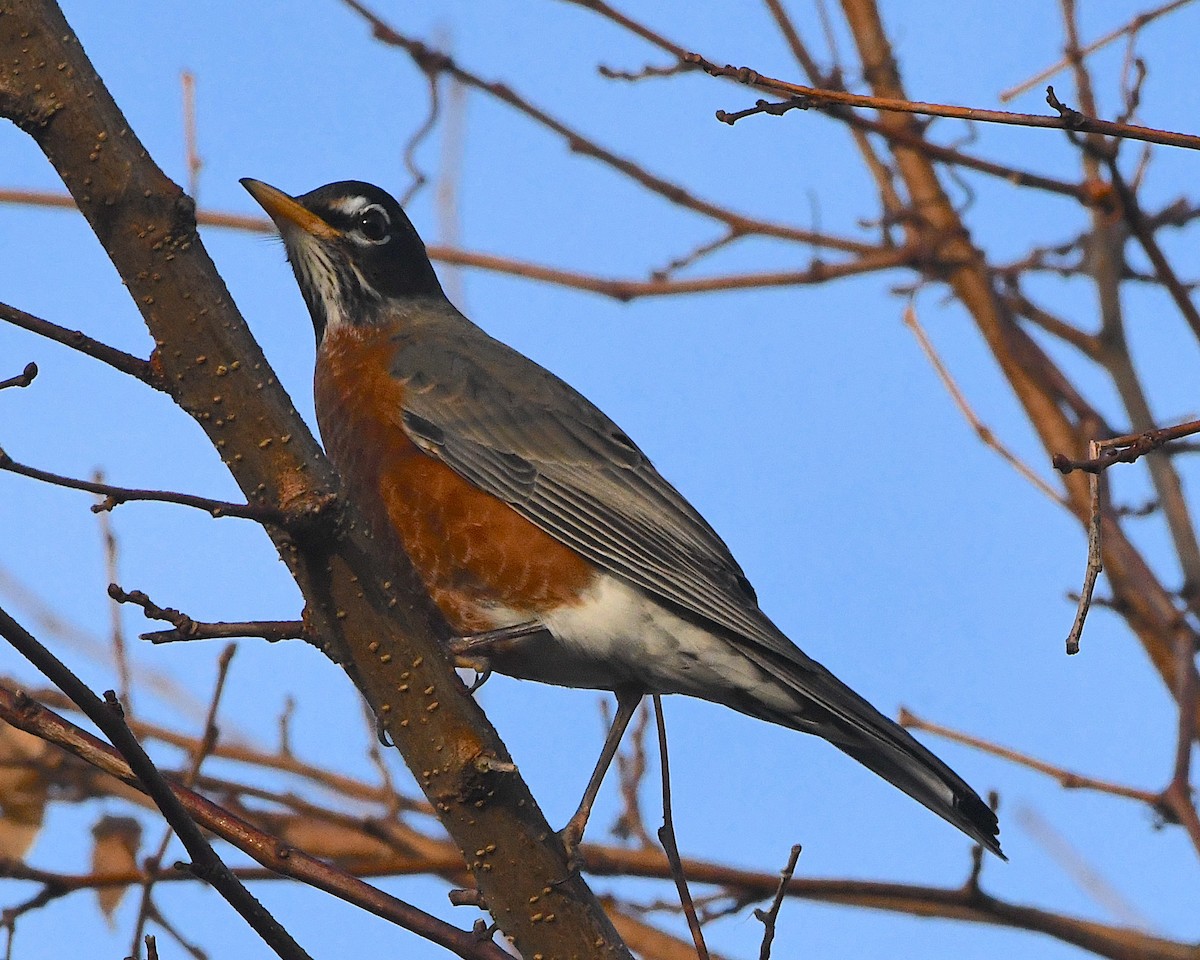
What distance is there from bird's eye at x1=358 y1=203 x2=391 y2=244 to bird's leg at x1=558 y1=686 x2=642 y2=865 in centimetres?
210

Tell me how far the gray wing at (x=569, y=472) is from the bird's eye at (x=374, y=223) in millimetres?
553

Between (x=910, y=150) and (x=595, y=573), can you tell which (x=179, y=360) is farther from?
(x=910, y=150)

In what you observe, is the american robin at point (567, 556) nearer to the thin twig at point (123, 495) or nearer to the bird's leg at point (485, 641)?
the bird's leg at point (485, 641)

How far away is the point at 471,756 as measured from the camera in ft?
9.21

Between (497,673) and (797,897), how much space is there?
1058 mm

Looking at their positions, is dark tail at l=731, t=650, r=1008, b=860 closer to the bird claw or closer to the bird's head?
the bird claw

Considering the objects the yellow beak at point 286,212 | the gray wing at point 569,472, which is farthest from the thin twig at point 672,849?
the yellow beak at point 286,212

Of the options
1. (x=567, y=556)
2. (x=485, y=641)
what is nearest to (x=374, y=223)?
(x=567, y=556)

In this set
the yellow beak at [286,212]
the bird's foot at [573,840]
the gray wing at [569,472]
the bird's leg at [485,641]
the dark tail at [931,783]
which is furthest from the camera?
the yellow beak at [286,212]

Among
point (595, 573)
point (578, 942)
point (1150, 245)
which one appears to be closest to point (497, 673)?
point (595, 573)

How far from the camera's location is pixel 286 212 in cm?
509

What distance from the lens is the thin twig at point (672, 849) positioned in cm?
271

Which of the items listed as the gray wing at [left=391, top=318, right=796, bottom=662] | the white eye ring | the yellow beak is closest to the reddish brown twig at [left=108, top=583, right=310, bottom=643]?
the gray wing at [left=391, top=318, right=796, bottom=662]

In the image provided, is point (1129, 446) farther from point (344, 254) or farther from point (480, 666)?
point (344, 254)
